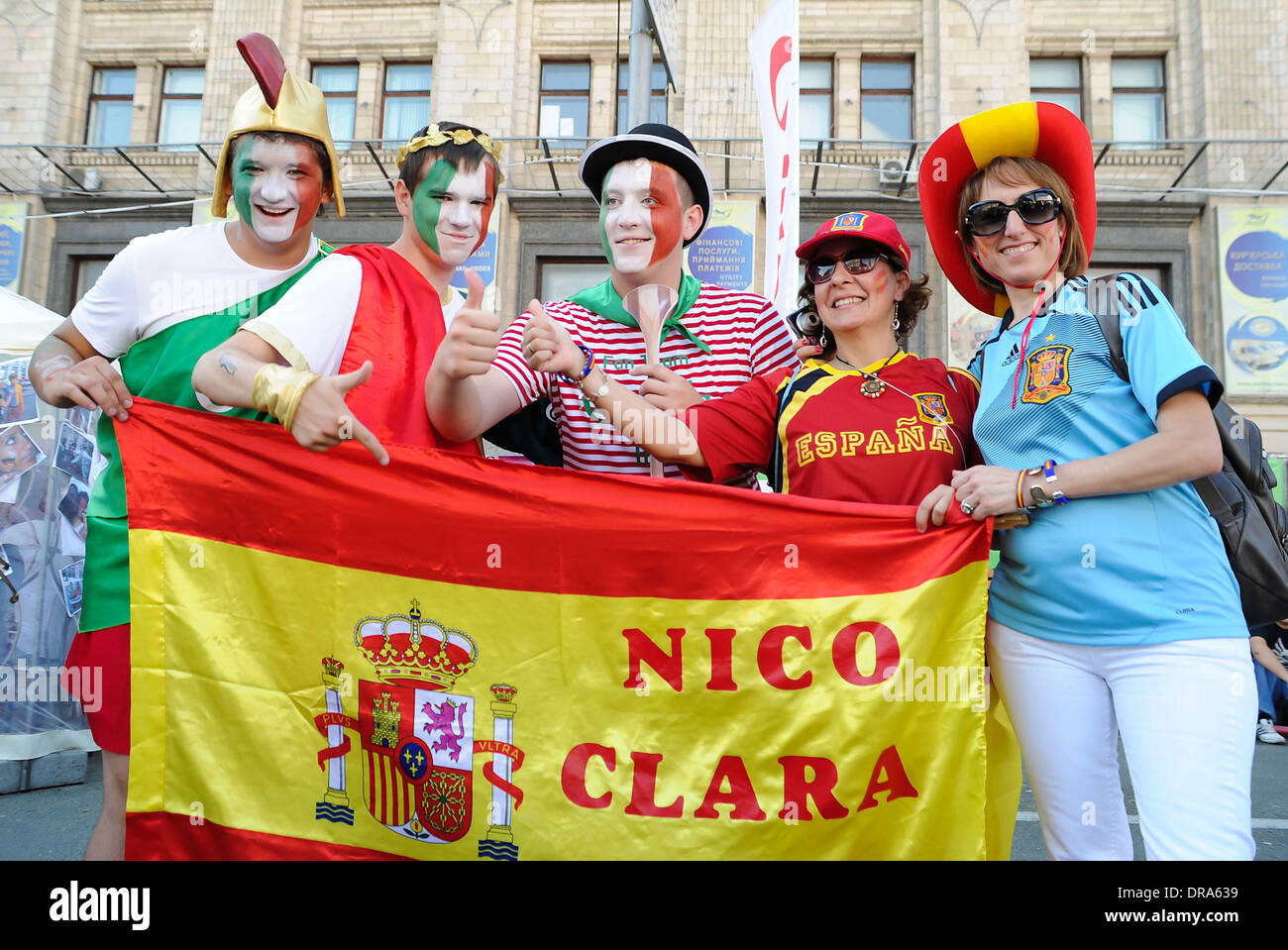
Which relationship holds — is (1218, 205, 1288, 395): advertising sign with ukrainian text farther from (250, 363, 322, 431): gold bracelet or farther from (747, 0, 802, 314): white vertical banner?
(250, 363, 322, 431): gold bracelet

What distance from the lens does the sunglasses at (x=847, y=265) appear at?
2.64 meters

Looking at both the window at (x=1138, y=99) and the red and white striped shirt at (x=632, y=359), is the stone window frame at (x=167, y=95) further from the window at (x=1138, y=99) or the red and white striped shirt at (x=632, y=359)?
the red and white striped shirt at (x=632, y=359)

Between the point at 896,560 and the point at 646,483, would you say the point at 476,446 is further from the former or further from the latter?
the point at 896,560

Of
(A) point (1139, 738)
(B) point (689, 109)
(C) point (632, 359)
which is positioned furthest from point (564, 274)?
(A) point (1139, 738)

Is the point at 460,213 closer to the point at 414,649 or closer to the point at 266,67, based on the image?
the point at 266,67

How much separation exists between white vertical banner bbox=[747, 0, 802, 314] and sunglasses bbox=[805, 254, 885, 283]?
295 centimetres

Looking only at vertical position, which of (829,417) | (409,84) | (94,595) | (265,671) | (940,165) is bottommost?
(265,671)

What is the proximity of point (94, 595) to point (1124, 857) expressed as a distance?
2.82 m

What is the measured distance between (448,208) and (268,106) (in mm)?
667

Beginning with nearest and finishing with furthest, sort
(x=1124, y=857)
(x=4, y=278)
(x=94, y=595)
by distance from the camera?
(x=1124, y=857) → (x=94, y=595) → (x=4, y=278)

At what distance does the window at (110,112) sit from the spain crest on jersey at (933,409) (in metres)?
17.9

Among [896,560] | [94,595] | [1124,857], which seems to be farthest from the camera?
[94,595]
